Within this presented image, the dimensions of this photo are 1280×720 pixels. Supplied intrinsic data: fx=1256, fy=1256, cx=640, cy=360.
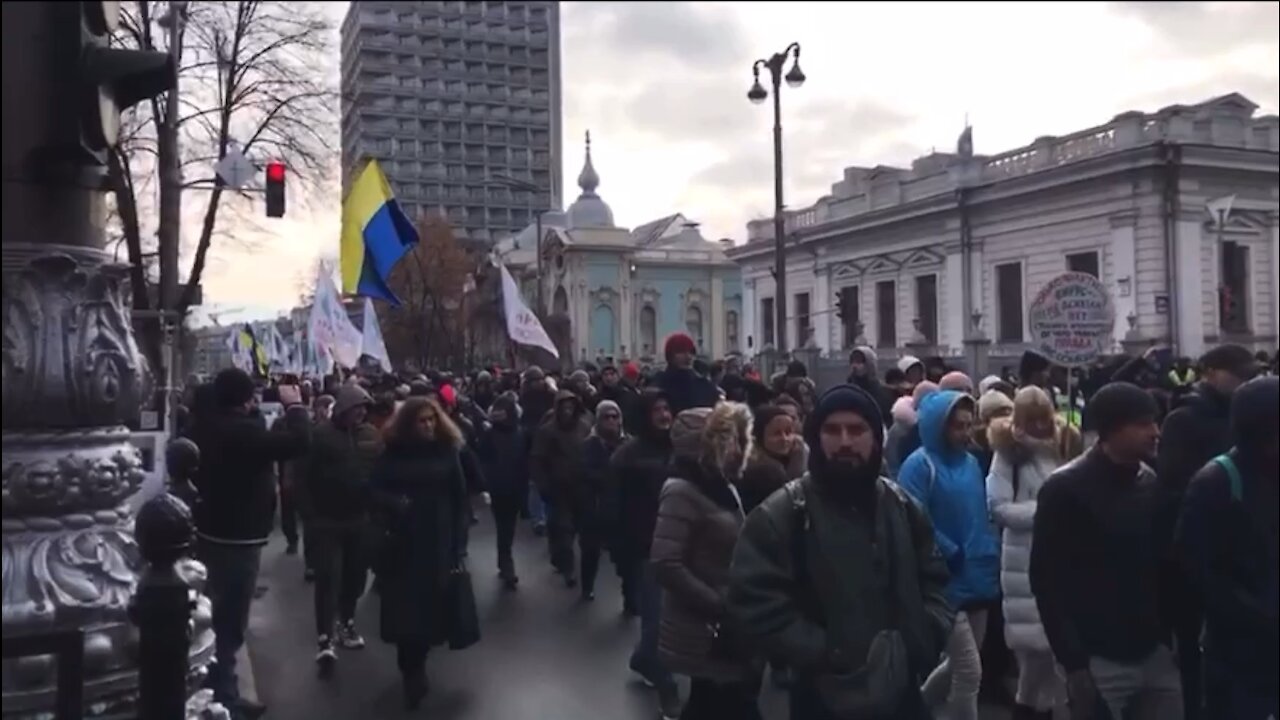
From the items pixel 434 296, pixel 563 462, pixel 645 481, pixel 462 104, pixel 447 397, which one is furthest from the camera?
pixel 462 104

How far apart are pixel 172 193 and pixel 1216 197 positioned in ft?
87.0

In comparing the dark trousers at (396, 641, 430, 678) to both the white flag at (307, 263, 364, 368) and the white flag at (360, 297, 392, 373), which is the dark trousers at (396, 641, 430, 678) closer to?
the white flag at (307, 263, 364, 368)

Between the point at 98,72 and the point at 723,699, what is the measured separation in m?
3.45

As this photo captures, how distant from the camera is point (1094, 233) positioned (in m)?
35.4

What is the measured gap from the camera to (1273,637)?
409 centimetres

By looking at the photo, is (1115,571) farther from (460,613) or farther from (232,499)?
(232,499)

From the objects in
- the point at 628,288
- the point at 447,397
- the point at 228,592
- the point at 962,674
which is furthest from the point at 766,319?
the point at 962,674

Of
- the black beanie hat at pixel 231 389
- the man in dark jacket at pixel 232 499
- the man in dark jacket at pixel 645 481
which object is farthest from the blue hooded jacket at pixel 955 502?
the black beanie hat at pixel 231 389

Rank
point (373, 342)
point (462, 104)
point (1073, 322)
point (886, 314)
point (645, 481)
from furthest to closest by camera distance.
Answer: point (462, 104) < point (886, 314) < point (373, 342) < point (1073, 322) < point (645, 481)

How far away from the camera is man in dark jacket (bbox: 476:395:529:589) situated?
40.5 feet

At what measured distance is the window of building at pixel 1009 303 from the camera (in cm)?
3919

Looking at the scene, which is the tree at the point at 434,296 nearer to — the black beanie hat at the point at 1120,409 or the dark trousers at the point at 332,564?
the dark trousers at the point at 332,564

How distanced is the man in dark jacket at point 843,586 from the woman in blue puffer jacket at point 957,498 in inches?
90.8

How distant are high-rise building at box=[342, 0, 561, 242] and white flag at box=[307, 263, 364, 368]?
321 ft
